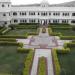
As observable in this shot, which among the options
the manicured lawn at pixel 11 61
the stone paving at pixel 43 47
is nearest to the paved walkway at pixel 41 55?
the stone paving at pixel 43 47

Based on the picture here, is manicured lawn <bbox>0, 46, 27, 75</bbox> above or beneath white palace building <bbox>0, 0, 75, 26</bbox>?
above

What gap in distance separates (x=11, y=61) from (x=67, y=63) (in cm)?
685

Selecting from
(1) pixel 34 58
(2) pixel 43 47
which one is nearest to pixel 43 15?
(2) pixel 43 47

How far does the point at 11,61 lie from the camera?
27125 mm

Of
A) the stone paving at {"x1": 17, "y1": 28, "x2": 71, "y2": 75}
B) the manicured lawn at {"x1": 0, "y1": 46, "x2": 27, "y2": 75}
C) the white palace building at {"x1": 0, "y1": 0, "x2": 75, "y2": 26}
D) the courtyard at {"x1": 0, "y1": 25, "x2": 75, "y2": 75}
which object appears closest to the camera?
the courtyard at {"x1": 0, "y1": 25, "x2": 75, "y2": 75}

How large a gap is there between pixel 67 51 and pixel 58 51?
1.26 meters

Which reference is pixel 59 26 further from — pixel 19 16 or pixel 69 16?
pixel 19 16

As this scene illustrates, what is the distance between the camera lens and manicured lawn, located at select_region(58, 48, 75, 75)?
23263 mm

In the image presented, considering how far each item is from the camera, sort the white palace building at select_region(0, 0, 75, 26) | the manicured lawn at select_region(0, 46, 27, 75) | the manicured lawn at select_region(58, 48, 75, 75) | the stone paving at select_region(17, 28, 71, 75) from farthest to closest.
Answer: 1. the white palace building at select_region(0, 0, 75, 26)
2. the stone paving at select_region(17, 28, 71, 75)
3. the manicured lawn at select_region(0, 46, 27, 75)
4. the manicured lawn at select_region(58, 48, 75, 75)

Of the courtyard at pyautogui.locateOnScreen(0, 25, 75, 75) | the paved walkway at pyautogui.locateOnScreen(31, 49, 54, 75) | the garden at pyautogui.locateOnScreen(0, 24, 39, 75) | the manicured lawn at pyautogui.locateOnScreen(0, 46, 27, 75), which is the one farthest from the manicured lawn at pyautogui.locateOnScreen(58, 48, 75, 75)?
the manicured lawn at pyautogui.locateOnScreen(0, 46, 27, 75)

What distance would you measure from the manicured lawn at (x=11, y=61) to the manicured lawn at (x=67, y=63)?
15.4 ft

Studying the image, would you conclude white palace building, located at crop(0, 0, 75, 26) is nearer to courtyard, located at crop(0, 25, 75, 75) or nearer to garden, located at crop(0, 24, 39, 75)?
courtyard, located at crop(0, 25, 75, 75)

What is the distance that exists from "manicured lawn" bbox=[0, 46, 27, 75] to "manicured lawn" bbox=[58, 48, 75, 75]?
15.4 ft

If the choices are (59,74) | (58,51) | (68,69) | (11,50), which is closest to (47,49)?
(58,51)
